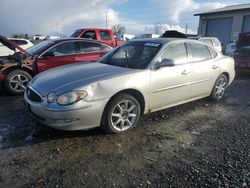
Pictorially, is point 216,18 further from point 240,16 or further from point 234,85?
point 234,85

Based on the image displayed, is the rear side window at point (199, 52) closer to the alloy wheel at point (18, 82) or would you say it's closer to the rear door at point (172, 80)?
the rear door at point (172, 80)

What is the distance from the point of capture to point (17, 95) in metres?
6.43

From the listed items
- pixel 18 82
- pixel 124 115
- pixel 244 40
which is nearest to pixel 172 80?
pixel 124 115

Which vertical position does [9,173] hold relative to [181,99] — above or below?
below

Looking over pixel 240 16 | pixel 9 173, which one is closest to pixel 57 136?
pixel 9 173

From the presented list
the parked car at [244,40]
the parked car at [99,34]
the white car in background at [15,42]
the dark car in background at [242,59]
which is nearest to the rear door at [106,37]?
the parked car at [99,34]

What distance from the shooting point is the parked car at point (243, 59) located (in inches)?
369

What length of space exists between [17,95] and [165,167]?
4.80m

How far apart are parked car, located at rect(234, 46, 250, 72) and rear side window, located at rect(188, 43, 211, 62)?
4852 millimetres

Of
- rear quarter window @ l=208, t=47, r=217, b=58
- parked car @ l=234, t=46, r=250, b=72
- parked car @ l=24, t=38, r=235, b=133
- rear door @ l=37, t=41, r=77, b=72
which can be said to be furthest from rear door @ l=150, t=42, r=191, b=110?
parked car @ l=234, t=46, r=250, b=72

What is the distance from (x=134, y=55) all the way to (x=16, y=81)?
11.6 ft

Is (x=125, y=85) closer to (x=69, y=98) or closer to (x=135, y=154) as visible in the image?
(x=69, y=98)

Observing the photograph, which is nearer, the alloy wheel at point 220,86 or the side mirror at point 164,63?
the side mirror at point 164,63

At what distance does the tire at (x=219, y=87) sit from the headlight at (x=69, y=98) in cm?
348
